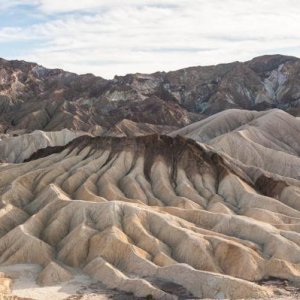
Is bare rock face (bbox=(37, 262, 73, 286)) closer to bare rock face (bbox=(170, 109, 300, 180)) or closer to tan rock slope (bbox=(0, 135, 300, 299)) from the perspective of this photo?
tan rock slope (bbox=(0, 135, 300, 299))

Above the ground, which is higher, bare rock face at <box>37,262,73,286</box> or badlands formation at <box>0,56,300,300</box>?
badlands formation at <box>0,56,300,300</box>

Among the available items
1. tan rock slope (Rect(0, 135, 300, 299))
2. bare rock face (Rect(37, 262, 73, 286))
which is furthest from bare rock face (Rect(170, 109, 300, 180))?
bare rock face (Rect(37, 262, 73, 286))

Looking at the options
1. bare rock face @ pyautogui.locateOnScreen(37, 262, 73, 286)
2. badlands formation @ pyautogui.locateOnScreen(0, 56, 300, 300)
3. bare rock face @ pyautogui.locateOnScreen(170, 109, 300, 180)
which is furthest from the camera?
bare rock face @ pyautogui.locateOnScreen(170, 109, 300, 180)

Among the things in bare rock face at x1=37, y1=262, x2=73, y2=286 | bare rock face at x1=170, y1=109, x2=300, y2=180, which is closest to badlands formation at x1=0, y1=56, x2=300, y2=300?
bare rock face at x1=37, y1=262, x2=73, y2=286

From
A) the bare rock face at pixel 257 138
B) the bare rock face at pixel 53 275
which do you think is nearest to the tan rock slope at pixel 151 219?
the bare rock face at pixel 53 275

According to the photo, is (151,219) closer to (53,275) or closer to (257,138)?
(53,275)

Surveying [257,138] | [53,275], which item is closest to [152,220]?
[53,275]

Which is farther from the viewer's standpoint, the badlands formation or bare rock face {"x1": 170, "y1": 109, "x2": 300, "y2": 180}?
bare rock face {"x1": 170, "y1": 109, "x2": 300, "y2": 180}

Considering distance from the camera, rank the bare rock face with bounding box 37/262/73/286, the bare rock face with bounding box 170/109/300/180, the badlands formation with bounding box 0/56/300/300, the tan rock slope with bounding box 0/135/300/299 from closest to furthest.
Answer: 1. the badlands formation with bounding box 0/56/300/300
2. the bare rock face with bounding box 37/262/73/286
3. the tan rock slope with bounding box 0/135/300/299
4. the bare rock face with bounding box 170/109/300/180

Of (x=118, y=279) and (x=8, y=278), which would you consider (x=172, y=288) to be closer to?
(x=118, y=279)
